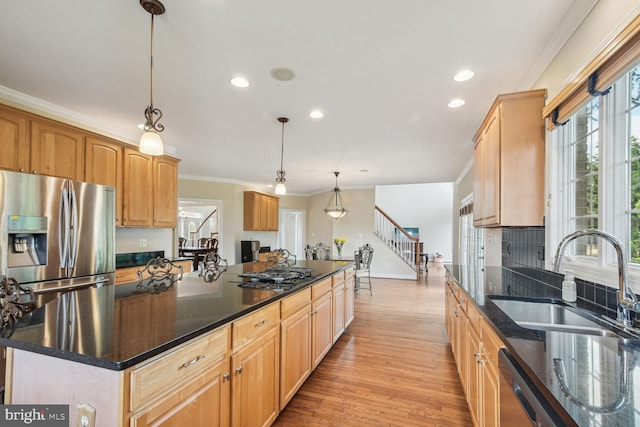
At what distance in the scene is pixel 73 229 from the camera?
280cm

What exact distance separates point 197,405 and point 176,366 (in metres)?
0.25

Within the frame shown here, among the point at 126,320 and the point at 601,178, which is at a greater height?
the point at 601,178

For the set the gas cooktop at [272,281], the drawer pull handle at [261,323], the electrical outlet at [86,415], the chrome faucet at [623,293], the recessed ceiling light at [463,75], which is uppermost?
the recessed ceiling light at [463,75]

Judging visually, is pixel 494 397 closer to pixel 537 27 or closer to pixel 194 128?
pixel 537 27

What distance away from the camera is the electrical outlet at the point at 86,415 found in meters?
0.98

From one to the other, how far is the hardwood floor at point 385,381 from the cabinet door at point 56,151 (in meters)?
3.08

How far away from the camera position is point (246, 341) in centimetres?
160

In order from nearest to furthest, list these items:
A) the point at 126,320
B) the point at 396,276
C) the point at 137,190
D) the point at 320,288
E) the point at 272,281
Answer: the point at 126,320 < the point at 272,281 < the point at 320,288 < the point at 137,190 < the point at 396,276

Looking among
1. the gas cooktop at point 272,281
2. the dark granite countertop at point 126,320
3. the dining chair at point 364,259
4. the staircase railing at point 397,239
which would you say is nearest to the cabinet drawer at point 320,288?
the gas cooktop at point 272,281

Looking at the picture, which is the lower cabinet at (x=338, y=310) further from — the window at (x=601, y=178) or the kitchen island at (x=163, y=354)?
the window at (x=601, y=178)

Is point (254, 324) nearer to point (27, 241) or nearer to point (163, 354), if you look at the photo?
point (163, 354)

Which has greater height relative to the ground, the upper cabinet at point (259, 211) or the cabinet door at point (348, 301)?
the upper cabinet at point (259, 211)

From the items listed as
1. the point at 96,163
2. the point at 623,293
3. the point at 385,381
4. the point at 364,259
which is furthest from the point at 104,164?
the point at 364,259

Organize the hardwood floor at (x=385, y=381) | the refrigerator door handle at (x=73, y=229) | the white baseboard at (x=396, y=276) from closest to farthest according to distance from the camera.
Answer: the hardwood floor at (x=385, y=381) → the refrigerator door handle at (x=73, y=229) → the white baseboard at (x=396, y=276)
